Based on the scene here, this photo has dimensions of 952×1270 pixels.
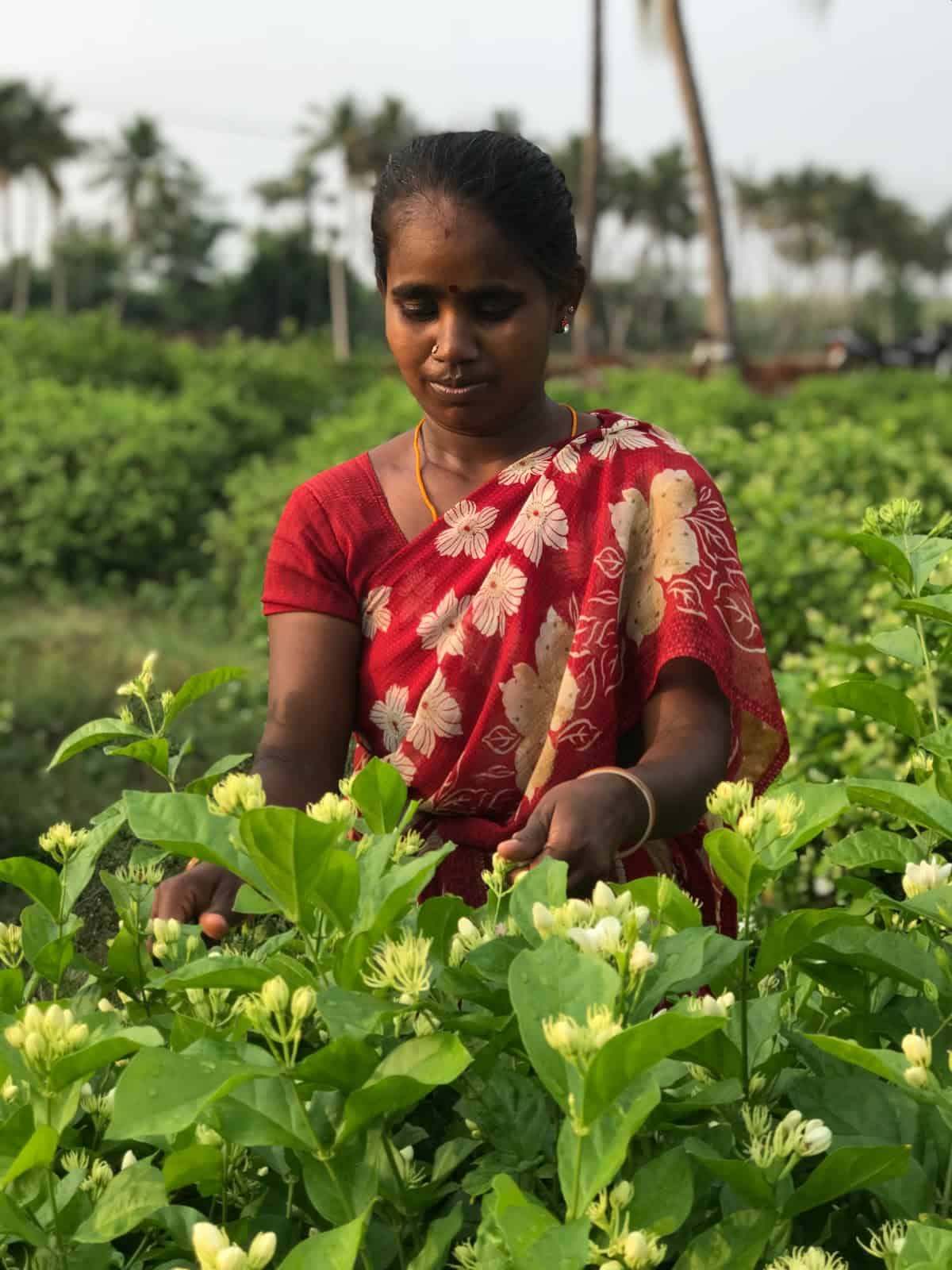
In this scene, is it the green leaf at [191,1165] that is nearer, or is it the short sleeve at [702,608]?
the green leaf at [191,1165]

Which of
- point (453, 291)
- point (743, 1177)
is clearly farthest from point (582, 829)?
point (453, 291)

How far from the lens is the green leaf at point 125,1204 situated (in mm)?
862

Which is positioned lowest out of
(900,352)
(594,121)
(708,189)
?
(900,352)

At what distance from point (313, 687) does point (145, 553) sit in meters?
7.35

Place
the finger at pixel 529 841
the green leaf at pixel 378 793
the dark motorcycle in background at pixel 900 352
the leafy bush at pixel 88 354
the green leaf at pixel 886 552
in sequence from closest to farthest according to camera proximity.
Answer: the green leaf at pixel 378 793
the finger at pixel 529 841
the green leaf at pixel 886 552
the leafy bush at pixel 88 354
the dark motorcycle in background at pixel 900 352

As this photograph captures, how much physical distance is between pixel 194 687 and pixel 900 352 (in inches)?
1434

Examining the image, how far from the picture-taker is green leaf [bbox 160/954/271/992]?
3.01ft

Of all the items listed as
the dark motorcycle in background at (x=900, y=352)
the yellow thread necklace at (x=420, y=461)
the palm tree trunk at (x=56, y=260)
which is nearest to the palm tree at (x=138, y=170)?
the palm tree trunk at (x=56, y=260)

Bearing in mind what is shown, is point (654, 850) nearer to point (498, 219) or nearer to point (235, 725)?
point (498, 219)

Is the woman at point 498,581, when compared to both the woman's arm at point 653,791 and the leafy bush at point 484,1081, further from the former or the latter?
the leafy bush at point 484,1081

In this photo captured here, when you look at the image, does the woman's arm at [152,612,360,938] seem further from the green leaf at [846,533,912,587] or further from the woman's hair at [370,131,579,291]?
the green leaf at [846,533,912,587]

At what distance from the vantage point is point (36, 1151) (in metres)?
0.84

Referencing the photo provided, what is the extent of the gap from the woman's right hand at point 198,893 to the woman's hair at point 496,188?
0.84m

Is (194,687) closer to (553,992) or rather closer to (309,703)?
(309,703)
